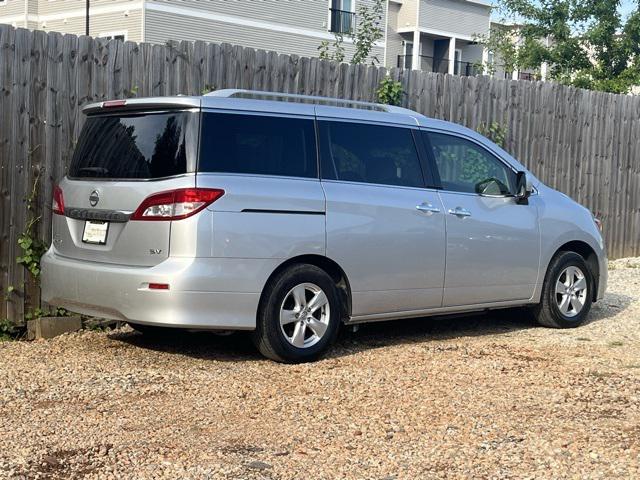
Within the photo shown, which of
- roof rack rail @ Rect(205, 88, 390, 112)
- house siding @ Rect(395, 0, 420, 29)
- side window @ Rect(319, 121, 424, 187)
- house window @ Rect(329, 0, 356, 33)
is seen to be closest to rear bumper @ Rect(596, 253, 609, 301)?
side window @ Rect(319, 121, 424, 187)

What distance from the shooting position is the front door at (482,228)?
820 cm

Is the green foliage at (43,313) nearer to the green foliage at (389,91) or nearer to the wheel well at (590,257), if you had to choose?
the green foliage at (389,91)

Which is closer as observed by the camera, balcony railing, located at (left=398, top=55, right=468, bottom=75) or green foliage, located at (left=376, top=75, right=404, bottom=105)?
green foliage, located at (left=376, top=75, right=404, bottom=105)

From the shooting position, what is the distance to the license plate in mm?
7059

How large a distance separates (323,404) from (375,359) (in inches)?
57.3

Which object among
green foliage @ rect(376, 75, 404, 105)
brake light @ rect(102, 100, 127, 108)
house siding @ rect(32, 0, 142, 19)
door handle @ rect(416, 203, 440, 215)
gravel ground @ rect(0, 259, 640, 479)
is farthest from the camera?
house siding @ rect(32, 0, 142, 19)

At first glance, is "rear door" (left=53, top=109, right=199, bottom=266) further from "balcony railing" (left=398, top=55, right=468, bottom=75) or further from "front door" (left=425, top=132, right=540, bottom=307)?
"balcony railing" (left=398, top=55, right=468, bottom=75)

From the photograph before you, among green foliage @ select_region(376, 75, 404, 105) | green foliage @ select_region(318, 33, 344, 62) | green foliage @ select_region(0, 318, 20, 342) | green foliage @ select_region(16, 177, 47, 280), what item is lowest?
green foliage @ select_region(0, 318, 20, 342)

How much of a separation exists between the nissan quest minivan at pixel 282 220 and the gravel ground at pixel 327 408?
379 mm

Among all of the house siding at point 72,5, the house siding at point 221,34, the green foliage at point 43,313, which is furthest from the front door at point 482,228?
the house siding at point 72,5

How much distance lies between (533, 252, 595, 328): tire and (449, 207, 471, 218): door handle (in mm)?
1175

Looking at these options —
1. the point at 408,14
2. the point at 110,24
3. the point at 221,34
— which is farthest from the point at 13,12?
the point at 408,14

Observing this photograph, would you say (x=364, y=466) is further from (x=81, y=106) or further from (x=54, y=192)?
(x=81, y=106)

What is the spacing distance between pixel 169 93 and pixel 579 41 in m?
15.9
